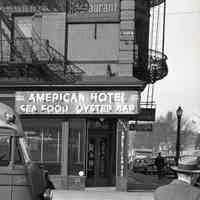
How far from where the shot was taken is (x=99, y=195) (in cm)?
1697

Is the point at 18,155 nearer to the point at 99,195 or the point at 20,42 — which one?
the point at 99,195

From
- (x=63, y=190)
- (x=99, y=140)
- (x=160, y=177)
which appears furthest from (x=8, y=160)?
(x=160, y=177)

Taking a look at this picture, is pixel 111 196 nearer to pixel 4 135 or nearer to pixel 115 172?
pixel 115 172

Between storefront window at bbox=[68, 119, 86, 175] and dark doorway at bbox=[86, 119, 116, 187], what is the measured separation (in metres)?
0.82

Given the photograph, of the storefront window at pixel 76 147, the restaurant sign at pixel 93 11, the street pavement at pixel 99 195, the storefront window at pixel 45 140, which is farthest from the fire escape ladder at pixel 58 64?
the street pavement at pixel 99 195

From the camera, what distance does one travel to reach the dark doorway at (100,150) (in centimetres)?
1962

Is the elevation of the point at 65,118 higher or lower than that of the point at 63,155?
higher

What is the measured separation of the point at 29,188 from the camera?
6.89m

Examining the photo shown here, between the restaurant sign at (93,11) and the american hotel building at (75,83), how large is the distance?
0.15ft

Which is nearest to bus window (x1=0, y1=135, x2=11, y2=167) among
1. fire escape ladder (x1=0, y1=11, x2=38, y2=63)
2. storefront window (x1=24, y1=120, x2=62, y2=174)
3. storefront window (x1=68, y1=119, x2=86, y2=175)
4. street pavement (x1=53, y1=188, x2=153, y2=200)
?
street pavement (x1=53, y1=188, x2=153, y2=200)

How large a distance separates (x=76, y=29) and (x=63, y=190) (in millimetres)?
7127

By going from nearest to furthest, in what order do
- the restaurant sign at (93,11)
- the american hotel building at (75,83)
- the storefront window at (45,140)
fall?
the american hotel building at (75,83) → the storefront window at (45,140) → the restaurant sign at (93,11)

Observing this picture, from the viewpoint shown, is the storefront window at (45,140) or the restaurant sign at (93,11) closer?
the storefront window at (45,140)

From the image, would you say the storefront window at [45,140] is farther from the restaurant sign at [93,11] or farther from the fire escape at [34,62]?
the restaurant sign at [93,11]
